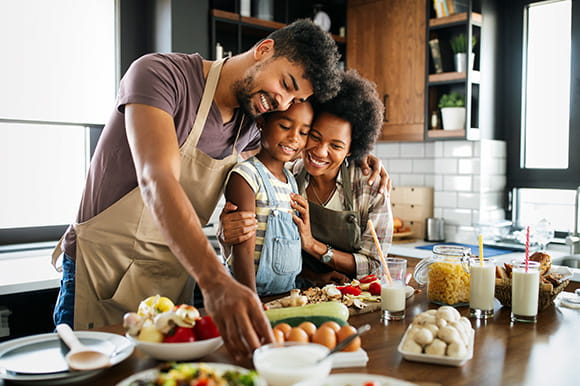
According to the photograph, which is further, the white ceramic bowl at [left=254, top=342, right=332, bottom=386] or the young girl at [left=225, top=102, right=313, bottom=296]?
the young girl at [left=225, top=102, right=313, bottom=296]

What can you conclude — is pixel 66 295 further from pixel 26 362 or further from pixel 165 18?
pixel 165 18

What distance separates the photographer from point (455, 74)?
403 centimetres

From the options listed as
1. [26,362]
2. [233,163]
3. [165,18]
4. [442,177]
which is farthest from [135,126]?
[442,177]

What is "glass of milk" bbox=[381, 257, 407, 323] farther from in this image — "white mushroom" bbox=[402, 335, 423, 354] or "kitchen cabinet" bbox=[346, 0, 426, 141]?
"kitchen cabinet" bbox=[346, 0, 426, 141]

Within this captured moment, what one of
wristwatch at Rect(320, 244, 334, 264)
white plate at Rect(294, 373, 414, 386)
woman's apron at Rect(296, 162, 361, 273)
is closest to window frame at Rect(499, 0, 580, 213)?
woman's apron at Rect(296, 162, 361, 273)

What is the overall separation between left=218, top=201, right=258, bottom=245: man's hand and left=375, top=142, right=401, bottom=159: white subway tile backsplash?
3090mm

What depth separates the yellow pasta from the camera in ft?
5.84

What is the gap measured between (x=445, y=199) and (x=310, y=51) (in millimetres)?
2774

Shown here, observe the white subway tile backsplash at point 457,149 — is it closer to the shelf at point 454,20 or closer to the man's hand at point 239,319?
the shelf at point 454,20

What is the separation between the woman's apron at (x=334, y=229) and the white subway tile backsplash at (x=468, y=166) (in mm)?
2192

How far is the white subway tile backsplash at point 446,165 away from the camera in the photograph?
14.0ft

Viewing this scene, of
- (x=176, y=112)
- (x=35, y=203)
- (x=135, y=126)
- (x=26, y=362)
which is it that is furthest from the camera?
(x=35, y=203)

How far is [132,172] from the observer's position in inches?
73.3

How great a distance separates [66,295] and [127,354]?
31.6 inches
